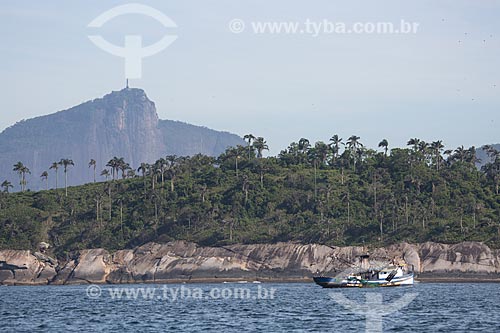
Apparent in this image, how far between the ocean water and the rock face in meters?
43.4

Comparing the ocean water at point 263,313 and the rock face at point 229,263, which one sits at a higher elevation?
the rock face at point 229,263

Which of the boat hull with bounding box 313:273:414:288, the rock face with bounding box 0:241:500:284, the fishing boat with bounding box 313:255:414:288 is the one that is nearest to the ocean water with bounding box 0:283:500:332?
the boat hull with bounding box 313:273:414:288

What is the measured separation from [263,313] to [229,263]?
9442cm

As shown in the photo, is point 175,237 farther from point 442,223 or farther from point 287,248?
point 442,223

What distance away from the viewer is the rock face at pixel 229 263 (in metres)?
175

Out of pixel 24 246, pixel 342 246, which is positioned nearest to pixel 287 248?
pixel 342 246

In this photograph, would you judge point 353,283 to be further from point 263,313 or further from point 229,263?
point 263,313

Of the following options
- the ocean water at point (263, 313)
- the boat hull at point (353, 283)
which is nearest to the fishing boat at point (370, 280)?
the boat hull at point (353, 283)

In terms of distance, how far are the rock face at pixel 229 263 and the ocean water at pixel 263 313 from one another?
43.4 meters

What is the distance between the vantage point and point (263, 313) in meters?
90.9

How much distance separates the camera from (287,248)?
611 ft

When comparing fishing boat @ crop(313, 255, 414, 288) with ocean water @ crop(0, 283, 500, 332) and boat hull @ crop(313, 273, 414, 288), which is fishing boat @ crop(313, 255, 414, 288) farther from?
ocean water @ crop(0, 283, 500, 332)

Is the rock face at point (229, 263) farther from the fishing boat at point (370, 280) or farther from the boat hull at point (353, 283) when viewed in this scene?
the boat hull at point (353, 283)

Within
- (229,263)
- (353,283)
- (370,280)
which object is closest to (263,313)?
(353,283)
